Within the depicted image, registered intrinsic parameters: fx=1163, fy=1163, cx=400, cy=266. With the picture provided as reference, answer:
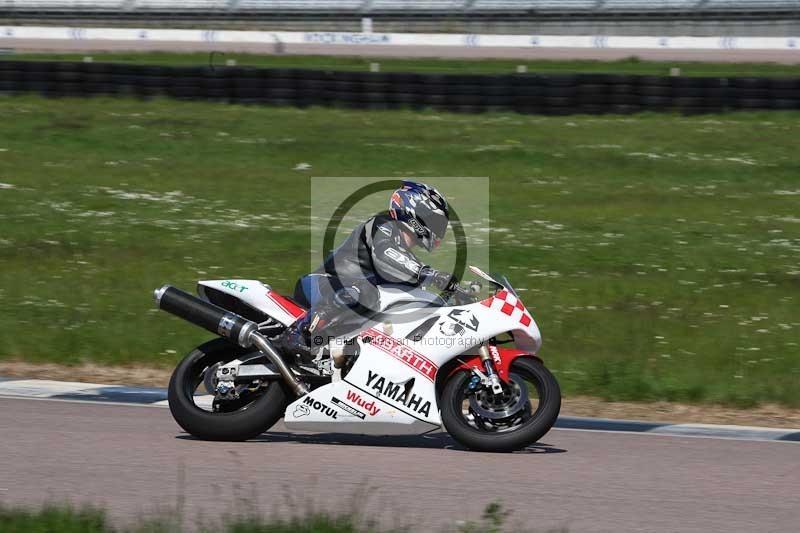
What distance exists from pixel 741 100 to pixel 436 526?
59.2 ft

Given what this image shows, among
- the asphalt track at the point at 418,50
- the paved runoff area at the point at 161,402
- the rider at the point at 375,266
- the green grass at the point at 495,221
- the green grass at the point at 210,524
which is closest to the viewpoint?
the green grass at the point at 210,524

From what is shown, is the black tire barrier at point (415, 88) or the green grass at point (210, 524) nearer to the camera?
the green grass at point (210, 524)

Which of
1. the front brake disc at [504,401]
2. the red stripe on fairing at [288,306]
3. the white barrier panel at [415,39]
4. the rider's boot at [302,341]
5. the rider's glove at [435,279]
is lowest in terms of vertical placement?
the front brake disc at [504,401]

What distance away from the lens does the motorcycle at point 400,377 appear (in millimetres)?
7047

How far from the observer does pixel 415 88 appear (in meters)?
22.4

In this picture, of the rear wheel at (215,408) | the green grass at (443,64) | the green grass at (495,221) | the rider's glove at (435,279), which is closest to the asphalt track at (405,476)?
the rear wheel at (215,408)

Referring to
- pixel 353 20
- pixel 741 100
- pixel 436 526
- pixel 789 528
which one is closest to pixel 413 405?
pixel 436 526

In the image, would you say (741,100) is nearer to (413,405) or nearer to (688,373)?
(688,373)

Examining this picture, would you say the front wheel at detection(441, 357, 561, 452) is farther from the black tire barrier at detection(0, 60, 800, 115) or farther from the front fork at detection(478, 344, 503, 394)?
the black tire barrier at detection(0, 60, 800, 115)

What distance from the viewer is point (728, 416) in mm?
8594

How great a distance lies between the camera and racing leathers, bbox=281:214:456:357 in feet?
23.2

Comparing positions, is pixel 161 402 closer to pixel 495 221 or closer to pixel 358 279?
pixel 358 279

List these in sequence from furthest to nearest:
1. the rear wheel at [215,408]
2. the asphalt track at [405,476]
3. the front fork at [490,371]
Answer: the rear wheel at [215,408]
the front fork at [490,371]
the asphalt track at [405,476]

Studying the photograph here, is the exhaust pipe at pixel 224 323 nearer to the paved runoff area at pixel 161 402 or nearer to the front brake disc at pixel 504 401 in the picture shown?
the paved runoff area at pixel 161 402
